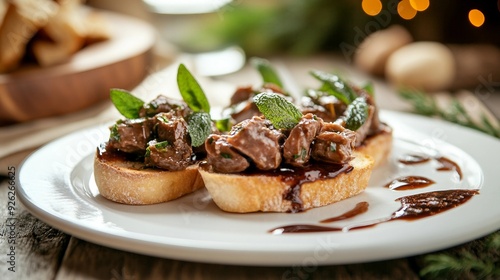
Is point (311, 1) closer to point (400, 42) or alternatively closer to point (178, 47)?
point (400, 42)

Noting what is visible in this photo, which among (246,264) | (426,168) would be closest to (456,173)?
(426,168)

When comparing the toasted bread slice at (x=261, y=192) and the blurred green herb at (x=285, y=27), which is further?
the blurred green herb at (x=285, y=27)

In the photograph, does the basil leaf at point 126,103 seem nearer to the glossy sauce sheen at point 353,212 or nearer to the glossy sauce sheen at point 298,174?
the glossy sauce sheen at point 298,174

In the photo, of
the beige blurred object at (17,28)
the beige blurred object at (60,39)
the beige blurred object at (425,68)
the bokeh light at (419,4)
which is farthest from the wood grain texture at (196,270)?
the bokeh light at (419,4)

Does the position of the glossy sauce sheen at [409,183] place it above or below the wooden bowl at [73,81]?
above

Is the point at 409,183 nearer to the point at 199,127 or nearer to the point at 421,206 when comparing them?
the point at 421,206

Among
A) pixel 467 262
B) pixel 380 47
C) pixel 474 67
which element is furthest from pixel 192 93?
pixel 474 67

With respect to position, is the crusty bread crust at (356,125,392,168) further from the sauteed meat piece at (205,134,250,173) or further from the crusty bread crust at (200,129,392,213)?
the sauteed meat piece at (205,134,250,173)
